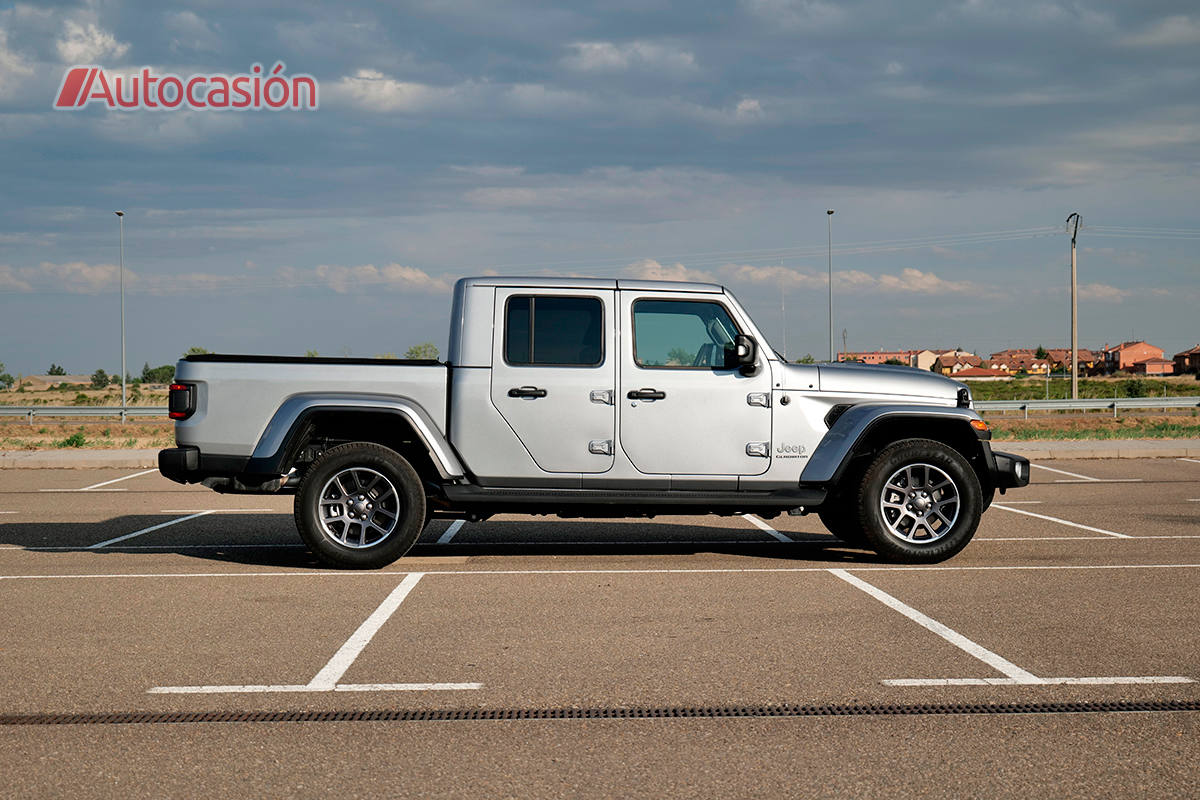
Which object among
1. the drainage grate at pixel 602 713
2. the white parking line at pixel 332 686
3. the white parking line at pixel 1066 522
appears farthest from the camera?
the white parking line at pixel 1066 522

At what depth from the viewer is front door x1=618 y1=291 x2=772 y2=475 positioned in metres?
8.81

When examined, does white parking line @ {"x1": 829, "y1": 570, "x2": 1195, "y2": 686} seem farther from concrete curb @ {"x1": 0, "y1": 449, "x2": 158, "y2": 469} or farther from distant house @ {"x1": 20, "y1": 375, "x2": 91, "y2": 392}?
distant house @ {"x1": 20, "y1": 375, "x2": 91, "y2": 392}

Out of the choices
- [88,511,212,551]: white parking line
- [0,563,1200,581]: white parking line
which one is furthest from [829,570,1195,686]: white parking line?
[88,511,212,551]: white parking line

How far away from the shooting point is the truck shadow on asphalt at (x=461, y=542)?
31.7 ft

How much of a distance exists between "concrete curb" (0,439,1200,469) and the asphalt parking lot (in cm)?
1071

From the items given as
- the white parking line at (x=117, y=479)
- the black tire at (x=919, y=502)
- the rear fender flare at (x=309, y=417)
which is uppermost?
the rear fender flare at (x=309, y=417)

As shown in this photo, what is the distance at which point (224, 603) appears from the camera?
7.39 meters

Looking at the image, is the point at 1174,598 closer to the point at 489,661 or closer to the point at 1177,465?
the point at 489,661

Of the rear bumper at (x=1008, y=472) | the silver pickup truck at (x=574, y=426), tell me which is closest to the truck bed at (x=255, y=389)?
the silver pickup truck at (x=574, y=426)

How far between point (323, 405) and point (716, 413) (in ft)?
9.55

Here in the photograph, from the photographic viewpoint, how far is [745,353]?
8.66 metres

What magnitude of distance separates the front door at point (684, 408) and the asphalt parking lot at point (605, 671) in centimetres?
83

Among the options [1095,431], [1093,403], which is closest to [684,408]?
[1095,431]

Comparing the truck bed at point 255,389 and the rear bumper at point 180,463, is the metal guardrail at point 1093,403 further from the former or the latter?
the rear bumper at point 180,463
